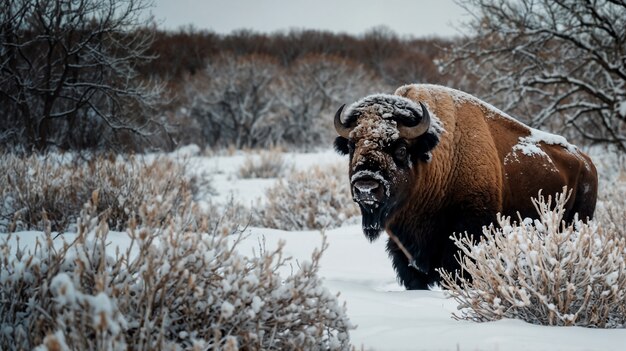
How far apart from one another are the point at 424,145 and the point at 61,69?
8.26m

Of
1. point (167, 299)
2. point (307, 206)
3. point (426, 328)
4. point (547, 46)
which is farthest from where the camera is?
point (547, 46)

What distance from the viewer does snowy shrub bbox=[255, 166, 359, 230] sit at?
8156 millimetres

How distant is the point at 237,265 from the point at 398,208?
2.48m

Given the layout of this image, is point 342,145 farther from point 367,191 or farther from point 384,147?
point 367,191

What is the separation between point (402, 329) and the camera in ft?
8.20

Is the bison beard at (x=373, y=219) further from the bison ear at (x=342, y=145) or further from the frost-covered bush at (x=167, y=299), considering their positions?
the frost-covered bush at (x=167, y=299)

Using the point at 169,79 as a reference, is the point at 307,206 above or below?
below

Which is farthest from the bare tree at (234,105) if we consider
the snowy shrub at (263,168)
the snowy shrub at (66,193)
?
the snowy shrub at (66,193)

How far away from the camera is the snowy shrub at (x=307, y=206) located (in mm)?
8156

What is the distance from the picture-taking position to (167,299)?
6.24 feet

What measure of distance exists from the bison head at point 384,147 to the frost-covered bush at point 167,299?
1720 millimetres

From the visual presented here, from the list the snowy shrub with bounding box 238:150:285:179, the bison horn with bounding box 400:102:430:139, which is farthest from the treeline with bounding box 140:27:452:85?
the bison horn with bounding box 400:102:430:139

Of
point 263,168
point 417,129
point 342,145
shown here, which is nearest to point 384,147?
point 417,129

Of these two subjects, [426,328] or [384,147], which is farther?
[384,147]
